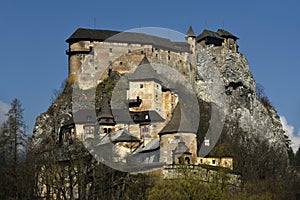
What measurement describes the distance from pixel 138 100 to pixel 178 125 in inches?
574

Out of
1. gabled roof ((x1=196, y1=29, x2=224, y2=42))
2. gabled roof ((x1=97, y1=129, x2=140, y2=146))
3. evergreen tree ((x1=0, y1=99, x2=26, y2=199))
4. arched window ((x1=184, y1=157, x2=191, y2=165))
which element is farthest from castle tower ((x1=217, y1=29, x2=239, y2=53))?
evergreen tree ((x1=0, y1=99, x2=26, y2=199))

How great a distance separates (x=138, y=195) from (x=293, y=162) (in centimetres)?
3809

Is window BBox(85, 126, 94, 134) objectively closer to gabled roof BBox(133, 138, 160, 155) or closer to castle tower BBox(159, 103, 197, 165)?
gabled roof BBox(133, 138, 160, 155)

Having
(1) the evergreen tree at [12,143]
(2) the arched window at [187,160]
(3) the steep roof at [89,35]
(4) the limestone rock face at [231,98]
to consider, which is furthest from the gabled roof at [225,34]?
(1) the evergreen tree at [12,143]

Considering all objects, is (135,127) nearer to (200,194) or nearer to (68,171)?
(68,171)

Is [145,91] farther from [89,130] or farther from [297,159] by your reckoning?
[297,159]

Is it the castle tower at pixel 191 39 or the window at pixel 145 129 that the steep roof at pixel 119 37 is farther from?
the window at pixel 145 129

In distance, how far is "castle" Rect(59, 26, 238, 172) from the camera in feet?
189

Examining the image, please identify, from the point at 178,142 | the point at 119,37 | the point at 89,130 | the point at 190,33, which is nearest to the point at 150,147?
the point at 178,142

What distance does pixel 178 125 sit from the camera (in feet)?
190

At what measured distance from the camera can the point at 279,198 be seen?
50.8 metres

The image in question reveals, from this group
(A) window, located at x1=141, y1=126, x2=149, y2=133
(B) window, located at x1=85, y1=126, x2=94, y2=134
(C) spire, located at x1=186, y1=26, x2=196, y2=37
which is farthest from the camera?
(C) spire, located at x1=186, y1=26, x2=196, y2=37

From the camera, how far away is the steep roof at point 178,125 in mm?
57562

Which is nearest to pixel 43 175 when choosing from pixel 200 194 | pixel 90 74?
pixel 200 194
